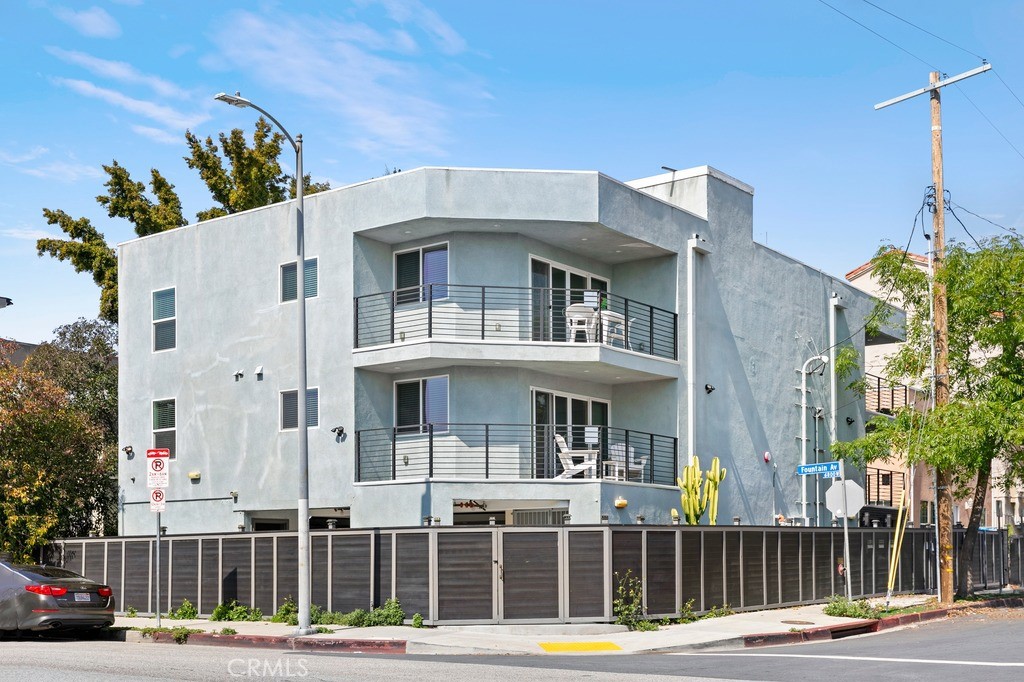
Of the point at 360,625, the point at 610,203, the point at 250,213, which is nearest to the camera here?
the point at 360,625

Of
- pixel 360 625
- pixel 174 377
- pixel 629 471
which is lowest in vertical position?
pixel 360 625

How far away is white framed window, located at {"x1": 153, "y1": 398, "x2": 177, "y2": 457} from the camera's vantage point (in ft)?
91.3

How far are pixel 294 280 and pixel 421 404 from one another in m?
4.06

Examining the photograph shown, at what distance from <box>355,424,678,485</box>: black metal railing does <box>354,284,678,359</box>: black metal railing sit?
199 centimetres

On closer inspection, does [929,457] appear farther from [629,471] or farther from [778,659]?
[778,659]

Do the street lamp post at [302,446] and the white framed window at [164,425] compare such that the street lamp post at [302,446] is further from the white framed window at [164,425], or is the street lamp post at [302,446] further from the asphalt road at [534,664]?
the white framed window at [164,425]

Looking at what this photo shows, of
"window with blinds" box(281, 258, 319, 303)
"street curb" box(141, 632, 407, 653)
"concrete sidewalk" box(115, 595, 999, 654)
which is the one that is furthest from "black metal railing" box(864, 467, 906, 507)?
"street curb" box(141, 632, 407, 653)

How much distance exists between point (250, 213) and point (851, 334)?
18.2 meters

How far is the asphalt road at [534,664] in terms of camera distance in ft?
44.0

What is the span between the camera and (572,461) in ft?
82.1

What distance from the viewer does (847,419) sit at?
33750 millimetres

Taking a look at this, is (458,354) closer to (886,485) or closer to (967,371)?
(967,371)

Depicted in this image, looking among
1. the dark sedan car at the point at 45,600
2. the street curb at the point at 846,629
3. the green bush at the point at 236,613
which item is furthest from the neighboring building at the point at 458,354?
the dark sedan car at the point at 45,600

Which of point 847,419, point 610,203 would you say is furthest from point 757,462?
point 610,203
